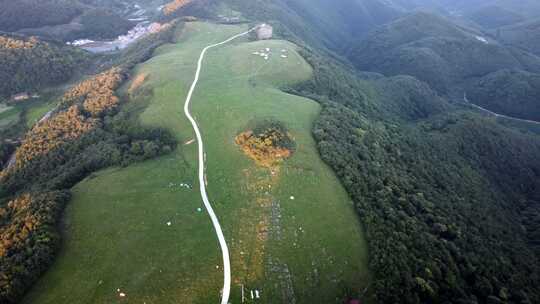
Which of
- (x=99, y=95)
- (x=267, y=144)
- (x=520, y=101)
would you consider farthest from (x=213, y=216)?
(x=520, y=101)

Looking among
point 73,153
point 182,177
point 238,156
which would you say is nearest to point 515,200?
point 238,156

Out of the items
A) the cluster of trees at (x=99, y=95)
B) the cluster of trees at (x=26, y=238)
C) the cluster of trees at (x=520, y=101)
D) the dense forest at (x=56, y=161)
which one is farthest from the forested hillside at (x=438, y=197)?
the cluster of trees at (x=520, y=101)

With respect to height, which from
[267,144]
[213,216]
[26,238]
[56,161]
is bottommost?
[56,161]

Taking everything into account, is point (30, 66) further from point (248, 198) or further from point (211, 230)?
point (211, 230)

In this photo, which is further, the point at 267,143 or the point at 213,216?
the point at 267,143

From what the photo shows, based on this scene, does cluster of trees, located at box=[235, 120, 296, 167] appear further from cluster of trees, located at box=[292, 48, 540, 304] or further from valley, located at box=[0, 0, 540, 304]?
cluster of trees, located at box=[292, 48, 540, 304]

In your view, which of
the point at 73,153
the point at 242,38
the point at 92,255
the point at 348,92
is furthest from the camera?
the point at 242,38

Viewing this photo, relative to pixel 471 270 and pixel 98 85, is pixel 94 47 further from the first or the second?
pixel 471 270
